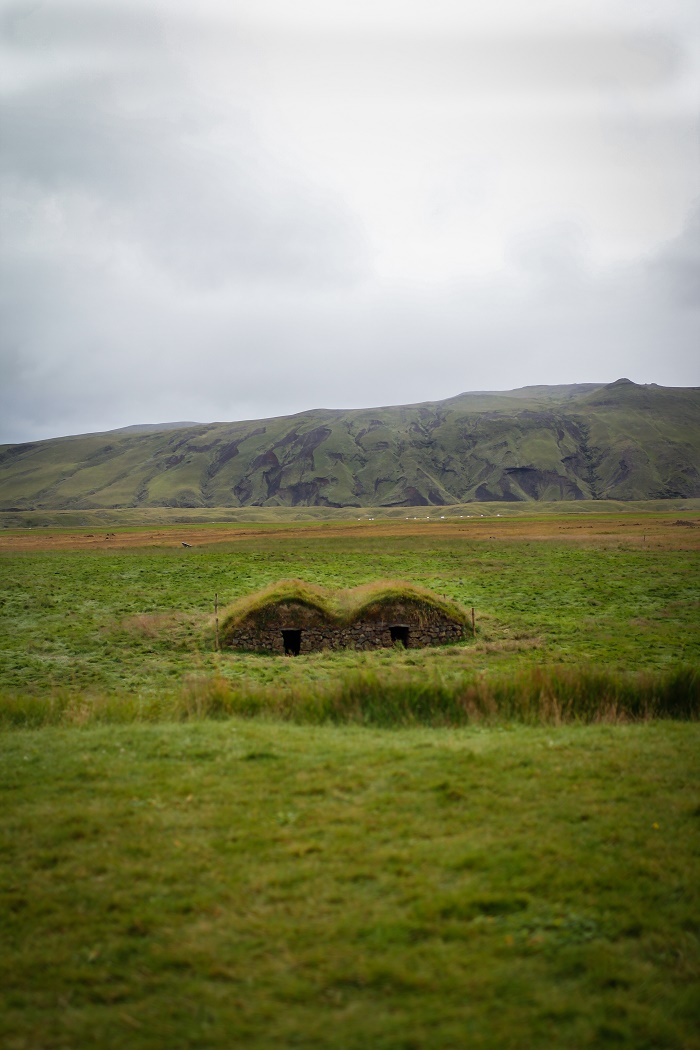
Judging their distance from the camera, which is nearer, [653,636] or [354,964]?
[354,964]

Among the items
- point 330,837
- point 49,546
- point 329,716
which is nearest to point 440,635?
point 329,716

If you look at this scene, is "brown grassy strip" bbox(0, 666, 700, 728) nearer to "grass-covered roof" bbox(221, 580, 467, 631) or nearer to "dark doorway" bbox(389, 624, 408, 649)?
"dark doorway" bbox(389, 624, 408, 649)

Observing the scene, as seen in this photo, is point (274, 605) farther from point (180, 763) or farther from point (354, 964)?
point (354, 964)

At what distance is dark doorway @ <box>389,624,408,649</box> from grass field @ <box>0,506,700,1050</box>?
13.9m

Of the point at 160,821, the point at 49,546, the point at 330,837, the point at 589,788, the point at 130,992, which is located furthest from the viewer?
the point at 49,546

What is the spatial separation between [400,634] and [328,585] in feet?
41.4

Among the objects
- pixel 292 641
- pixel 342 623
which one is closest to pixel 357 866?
pixel 342 623

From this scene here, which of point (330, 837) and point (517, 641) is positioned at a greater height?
point (330, 837)

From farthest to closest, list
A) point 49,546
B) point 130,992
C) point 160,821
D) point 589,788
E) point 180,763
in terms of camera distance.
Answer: point 49,546 → point 180,763 → point 589,788 → point 160,821 → point 130,992

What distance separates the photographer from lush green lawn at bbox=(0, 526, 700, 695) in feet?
88.6

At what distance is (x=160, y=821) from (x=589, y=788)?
654 centimetres

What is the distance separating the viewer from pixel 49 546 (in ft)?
259

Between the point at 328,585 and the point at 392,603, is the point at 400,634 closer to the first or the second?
the point at 392,603

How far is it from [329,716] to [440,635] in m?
16.7
